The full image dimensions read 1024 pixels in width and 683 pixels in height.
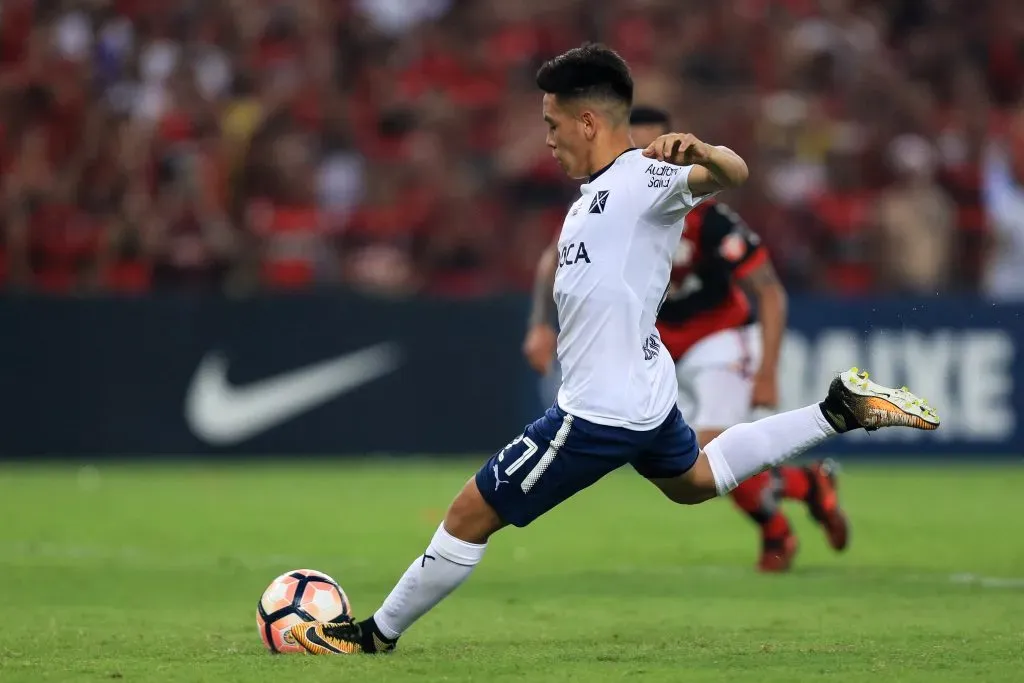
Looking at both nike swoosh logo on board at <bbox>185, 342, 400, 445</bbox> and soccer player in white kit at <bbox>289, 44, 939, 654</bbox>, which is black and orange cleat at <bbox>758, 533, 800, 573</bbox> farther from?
nike swoosh logo on board at <bbox>185, 342, 400, 445</bbox>

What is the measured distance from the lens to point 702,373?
30.5ft

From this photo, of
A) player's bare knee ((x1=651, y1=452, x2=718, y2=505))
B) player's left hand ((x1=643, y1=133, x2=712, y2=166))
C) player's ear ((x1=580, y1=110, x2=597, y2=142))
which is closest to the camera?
player's left hand ((x1=643, y1=133, x2=712, y2=166))

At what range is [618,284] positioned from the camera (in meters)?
5.92

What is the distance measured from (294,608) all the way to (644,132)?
3.69 metres

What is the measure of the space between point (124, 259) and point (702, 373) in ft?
26.2

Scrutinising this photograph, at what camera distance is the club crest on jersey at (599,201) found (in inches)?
234

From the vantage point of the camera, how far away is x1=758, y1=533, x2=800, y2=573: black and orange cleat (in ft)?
29.8

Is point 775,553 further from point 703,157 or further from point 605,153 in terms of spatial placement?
point 703,157

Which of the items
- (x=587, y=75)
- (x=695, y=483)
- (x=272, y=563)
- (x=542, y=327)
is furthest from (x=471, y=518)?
(x=272, y=563)

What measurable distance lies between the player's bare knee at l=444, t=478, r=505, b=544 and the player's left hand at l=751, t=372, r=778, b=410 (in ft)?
10.5

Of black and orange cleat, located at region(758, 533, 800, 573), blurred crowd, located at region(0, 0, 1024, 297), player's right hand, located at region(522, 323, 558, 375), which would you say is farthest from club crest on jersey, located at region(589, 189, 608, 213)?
blurred crowd, located at region(0, 0, 1024, 297)

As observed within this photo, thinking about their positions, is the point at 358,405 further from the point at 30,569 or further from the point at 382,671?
the point at 382,671

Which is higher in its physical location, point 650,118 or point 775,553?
point 650,118

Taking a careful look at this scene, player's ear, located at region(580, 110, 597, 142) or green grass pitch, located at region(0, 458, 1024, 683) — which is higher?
player's ear, located at region(580, 110, 597, 142)
